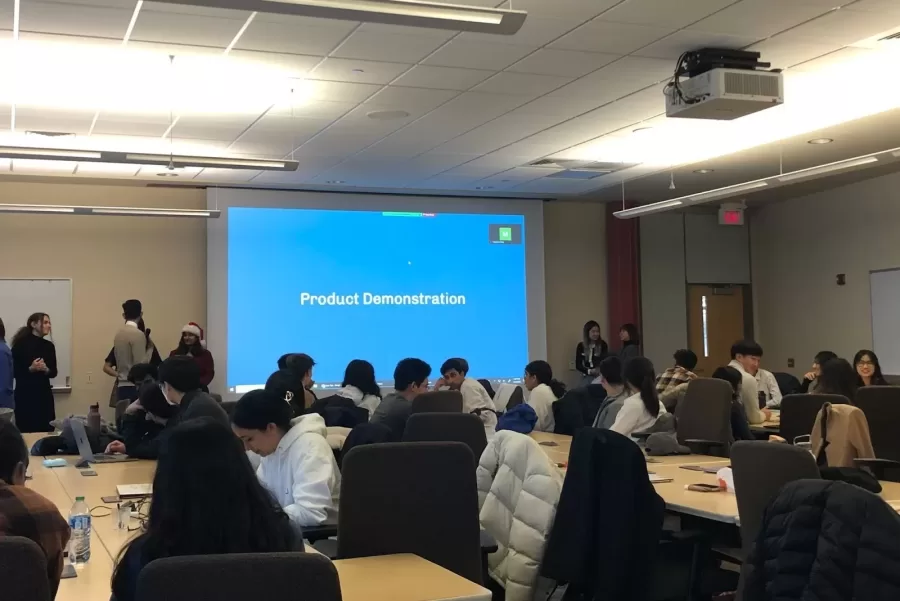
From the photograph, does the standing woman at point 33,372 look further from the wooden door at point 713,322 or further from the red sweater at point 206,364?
the wooden door at point 713,322

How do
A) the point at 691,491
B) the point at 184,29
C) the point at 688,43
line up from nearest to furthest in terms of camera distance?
the point at 691,491
the point at 184,29
the point at 688,43

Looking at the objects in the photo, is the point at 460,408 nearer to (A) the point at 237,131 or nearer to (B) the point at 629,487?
(B) the point at 629,487

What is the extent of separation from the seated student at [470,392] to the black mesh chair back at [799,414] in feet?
6.32

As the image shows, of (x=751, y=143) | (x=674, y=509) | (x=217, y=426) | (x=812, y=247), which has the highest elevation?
(x=751, y=143)

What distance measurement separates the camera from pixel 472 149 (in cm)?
823

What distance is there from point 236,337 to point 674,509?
22.3 feet

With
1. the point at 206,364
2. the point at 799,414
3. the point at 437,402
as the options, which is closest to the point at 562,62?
the point at 437,402

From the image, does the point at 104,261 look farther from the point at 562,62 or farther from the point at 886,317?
the point at 886,317

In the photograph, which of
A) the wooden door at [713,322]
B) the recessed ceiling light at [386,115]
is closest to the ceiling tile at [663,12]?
the recessed ceiling light at [386,115]

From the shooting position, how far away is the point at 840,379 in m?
5.77

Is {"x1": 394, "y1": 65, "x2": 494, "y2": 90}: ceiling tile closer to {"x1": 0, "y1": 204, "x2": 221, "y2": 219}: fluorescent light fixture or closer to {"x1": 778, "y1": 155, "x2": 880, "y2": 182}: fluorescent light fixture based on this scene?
{"x1": 778, "y1": 155, "x2": 880, "y2": 182}: fluorescent light fixture

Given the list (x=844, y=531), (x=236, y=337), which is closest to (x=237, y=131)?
(x=236, y=337)

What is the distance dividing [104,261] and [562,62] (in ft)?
19.7

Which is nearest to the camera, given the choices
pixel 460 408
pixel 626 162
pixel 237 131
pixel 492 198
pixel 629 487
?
pixel 629 487
